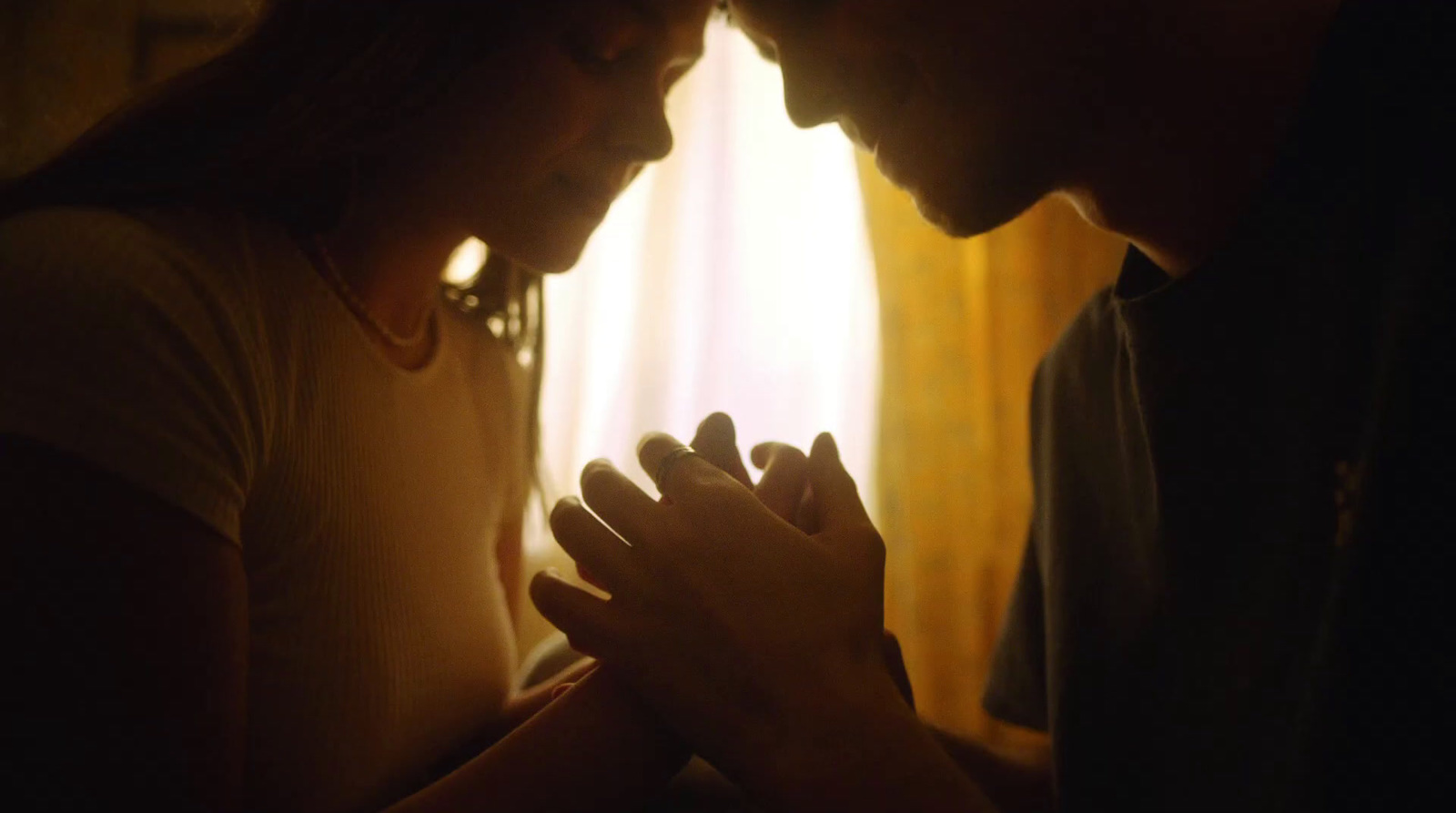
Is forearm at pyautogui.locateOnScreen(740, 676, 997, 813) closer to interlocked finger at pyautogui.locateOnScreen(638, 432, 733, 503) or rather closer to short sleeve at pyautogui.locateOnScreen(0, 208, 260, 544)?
interlocked finger at pyautogui.locateOnScreen(638, 432, 733, 503)

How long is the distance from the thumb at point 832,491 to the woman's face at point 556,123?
41 cm

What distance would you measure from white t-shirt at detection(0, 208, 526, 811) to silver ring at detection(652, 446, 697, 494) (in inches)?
10.5

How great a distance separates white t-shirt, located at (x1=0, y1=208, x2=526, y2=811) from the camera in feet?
1.50

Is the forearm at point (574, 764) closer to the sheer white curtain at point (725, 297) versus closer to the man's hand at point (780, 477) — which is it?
the man's hand at point (780, 477)

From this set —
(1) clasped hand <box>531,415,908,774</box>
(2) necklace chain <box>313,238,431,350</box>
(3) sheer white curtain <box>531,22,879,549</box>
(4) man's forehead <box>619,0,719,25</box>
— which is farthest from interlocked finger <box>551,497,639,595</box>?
(3) sheer white curtain <box>531,22,879,549</box>

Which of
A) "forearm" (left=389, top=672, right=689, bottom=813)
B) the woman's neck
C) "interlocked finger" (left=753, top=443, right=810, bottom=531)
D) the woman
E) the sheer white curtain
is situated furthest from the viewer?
the sheer white curtain

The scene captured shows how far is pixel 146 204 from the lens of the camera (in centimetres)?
60

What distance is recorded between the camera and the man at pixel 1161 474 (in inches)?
20.4

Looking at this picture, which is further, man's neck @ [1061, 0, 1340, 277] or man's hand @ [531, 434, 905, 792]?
man's neck @ [1061, 0, 1340, 277]

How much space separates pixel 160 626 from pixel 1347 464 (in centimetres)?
94

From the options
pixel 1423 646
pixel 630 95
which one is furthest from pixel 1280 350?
pixel 630 95

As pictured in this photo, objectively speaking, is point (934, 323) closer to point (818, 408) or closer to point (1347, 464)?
point (818, 408)

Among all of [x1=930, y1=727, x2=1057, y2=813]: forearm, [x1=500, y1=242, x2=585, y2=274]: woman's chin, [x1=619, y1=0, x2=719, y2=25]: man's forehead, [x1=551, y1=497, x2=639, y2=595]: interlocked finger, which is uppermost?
[x1=619, y1=0, x2=719, y2=25]: man's forehead

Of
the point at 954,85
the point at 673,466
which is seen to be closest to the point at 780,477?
the point at 673,466
